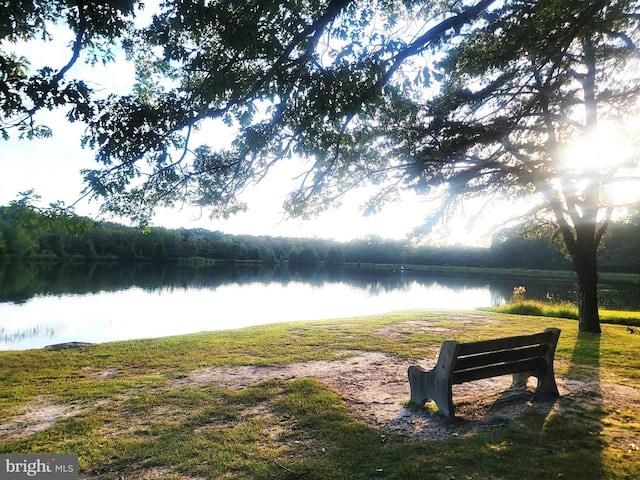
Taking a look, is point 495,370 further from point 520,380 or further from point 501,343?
point 520,380

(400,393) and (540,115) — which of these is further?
(540,115)

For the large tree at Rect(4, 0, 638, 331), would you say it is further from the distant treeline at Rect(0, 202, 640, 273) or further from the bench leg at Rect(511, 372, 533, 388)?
the distant treeline at Rect(0, 202, 640, 273)

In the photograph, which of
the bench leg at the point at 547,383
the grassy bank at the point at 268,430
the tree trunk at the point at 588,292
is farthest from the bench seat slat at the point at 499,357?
the tree trunk at the point at 588,292

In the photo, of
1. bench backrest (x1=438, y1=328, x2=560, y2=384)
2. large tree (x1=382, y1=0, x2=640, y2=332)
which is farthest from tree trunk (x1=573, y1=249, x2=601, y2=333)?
bench backrest (x1=438, y1=328, x2=560, y2=384)

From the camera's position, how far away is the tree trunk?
10805 millimetres

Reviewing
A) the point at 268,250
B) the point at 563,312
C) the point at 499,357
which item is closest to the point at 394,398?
the point at 499,357

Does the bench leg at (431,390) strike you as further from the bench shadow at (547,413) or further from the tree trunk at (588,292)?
the tree trunk at (588,292)

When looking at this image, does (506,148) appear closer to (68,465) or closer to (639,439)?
(639,439)

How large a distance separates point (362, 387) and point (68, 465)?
3831mm

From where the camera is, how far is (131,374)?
23.0 feet

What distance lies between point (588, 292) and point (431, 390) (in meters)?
8.87

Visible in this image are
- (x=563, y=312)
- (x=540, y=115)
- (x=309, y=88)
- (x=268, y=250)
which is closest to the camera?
(x=309, y=88)

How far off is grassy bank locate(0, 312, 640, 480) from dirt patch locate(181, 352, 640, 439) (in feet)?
0.49

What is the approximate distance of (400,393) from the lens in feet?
18.4
